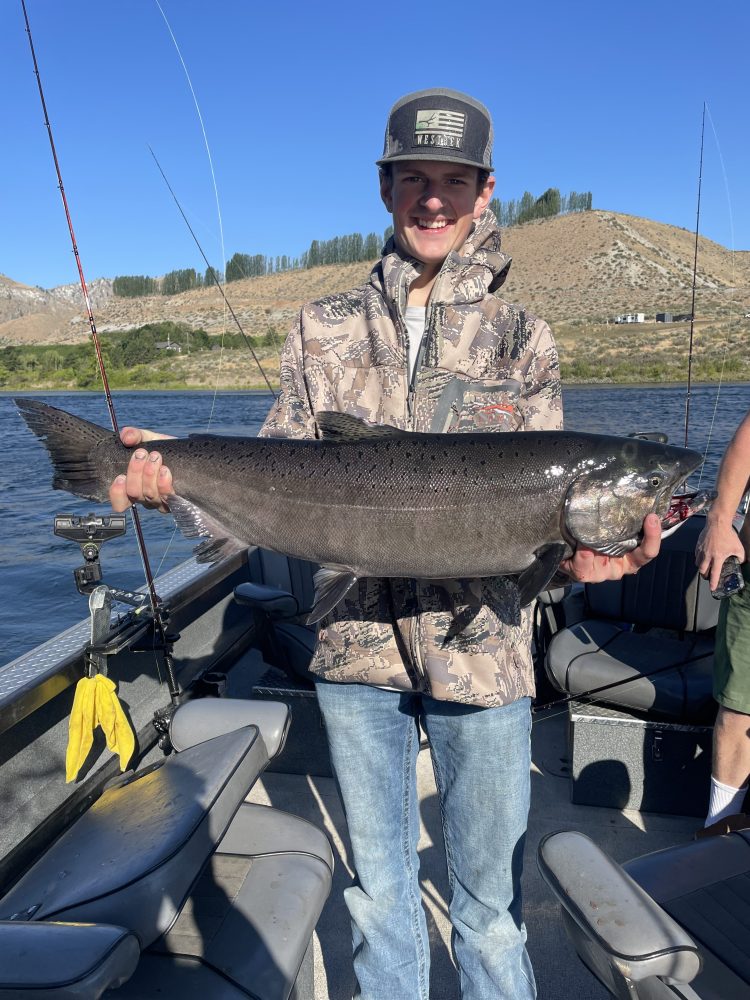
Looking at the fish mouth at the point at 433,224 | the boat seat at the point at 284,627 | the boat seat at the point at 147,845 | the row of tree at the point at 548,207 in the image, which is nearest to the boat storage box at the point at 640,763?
the boat seat at the point at 284,627

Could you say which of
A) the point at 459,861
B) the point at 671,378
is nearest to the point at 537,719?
the point at 459,861

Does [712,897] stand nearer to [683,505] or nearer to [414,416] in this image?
[683,505]

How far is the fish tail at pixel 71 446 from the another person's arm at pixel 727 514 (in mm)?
2720

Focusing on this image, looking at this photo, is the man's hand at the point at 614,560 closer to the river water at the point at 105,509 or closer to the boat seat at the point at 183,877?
the boat seat at the point at 183,877

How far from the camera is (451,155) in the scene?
7.36 ft

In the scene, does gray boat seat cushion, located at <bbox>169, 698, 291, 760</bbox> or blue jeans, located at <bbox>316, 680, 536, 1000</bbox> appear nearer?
blue jeans, located at <bbox>316, 680, 536, 1000</bbox>

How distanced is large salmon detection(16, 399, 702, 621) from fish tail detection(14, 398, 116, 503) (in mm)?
820

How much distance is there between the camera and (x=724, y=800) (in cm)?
342

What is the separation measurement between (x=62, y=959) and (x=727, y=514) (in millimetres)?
3126

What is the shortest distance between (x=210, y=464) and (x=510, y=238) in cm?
12536

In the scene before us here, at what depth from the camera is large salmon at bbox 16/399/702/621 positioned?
239 centimetres

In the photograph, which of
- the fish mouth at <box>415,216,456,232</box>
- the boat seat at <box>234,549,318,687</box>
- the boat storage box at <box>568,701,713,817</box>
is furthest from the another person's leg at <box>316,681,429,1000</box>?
the boat seat at <box>234,549,318,687</box>

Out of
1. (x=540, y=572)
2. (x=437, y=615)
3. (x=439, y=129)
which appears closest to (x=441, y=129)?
(x=439, y=129)

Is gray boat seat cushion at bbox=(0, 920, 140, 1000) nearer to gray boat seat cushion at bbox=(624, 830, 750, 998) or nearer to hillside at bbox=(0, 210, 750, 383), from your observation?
gray boat seat cushion at bbox=(624, 830, 750, 998)
